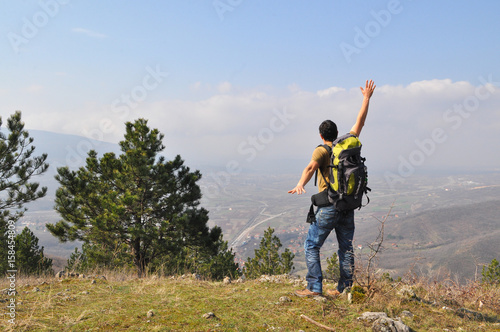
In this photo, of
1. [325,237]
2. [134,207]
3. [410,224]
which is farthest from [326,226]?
[410,224]

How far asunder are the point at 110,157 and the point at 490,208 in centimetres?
17157

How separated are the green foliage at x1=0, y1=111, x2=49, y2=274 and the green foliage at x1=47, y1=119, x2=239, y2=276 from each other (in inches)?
91.3

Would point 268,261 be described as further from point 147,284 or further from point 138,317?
point 138,317

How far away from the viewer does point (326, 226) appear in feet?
14.0

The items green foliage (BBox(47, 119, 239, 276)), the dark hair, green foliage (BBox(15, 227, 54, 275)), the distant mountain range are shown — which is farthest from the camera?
the distant mountain range

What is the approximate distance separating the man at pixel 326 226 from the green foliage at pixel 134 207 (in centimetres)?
878

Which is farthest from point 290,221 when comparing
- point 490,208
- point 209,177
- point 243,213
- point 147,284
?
point 147,284

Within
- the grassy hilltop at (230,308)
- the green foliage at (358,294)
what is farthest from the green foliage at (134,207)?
the green foliage at (358,294)

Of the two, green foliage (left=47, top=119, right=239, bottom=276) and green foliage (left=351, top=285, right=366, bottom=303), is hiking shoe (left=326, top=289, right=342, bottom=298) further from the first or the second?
green foliage (left=47, top=119, right=239, bottom=276)

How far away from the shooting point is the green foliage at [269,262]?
15680 mm

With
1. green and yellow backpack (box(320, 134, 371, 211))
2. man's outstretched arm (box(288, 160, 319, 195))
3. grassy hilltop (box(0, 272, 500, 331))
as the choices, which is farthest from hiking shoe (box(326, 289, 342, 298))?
man's outstretched arm (box(288, 160, 319, 195))

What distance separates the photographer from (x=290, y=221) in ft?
393

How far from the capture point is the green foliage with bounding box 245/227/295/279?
51.4 ft

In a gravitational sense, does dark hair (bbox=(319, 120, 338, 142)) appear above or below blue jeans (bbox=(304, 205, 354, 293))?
above
